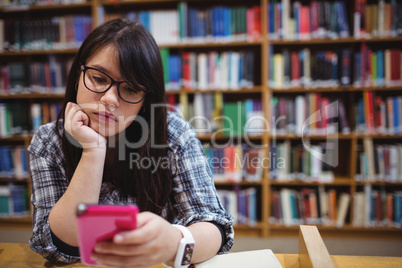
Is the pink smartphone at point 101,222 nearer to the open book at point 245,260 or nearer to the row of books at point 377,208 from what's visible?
the open book at point 245,260

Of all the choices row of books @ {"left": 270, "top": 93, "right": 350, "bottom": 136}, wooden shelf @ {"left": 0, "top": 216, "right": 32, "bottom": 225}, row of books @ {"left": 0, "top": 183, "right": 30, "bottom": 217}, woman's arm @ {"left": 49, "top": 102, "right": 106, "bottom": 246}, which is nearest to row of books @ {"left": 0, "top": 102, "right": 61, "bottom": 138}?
row of books @ {"left": 0, "top": 183, "right": 30, "bottom": 217}

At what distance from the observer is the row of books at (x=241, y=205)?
2.42 m

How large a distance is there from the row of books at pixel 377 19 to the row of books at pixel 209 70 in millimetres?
843

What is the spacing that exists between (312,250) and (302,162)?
181 centimetres

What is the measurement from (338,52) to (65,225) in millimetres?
2243

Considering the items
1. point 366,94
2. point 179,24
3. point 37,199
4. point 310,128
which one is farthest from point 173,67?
point 37,199

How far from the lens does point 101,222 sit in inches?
18.0

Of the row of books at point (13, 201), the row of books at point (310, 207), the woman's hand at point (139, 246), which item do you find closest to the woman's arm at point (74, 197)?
the woman's hand at point (139, 246)

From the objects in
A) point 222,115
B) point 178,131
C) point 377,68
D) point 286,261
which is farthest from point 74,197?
point 377,68

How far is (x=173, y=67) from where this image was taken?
2.37m

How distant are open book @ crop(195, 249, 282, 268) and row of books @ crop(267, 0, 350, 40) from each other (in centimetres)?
194

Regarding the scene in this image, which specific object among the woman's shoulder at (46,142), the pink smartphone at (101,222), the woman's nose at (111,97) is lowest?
the pink smartphone at (101,222)

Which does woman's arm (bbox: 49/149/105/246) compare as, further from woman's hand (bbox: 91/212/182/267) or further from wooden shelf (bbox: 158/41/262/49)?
wooden shelf (bbox: 158/41/262/49)

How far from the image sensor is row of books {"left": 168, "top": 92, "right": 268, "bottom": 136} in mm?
2348
